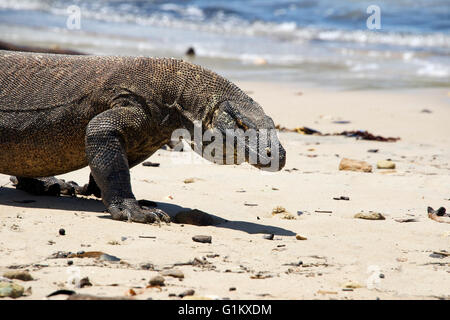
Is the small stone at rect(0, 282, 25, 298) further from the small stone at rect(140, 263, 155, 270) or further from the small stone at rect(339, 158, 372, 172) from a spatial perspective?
the small stone at rect(339, 158, 372, 172)

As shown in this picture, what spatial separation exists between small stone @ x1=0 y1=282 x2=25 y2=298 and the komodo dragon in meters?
2.25

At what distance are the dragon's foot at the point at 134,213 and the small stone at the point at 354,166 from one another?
3.55 metres

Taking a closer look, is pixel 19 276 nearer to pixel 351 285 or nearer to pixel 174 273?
pixel 174 273

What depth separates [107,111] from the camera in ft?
23.6

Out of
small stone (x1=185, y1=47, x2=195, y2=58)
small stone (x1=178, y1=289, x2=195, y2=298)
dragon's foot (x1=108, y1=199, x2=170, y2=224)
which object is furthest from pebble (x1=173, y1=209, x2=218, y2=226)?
small stone (x1=185, y1=47, x2=195, y2=58)

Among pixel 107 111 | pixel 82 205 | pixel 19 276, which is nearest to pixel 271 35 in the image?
pixel 82 205

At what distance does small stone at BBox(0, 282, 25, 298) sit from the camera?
15.5 feet

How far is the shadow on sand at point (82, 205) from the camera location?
7.09 meters

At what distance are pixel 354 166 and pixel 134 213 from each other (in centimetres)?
385

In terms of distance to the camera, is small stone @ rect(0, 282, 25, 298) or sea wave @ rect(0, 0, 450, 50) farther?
sea wave @ rect(0, 0, 450, 50)

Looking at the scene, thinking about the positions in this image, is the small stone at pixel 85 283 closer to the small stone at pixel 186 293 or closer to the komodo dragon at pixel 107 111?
the small stone at pixel 186 293
